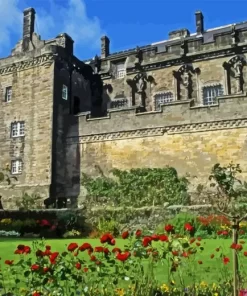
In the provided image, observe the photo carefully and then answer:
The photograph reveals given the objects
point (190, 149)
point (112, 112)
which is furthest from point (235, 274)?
point (112, 112)

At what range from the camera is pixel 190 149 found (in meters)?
26.8

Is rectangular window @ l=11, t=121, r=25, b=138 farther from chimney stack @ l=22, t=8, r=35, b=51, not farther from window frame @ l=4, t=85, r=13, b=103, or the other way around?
chimney stack @ l=22, t=8, r=35, b=51

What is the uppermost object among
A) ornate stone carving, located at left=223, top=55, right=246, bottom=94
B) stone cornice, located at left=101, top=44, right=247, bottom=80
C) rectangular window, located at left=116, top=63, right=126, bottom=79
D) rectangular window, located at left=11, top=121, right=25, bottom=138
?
rectangular window, located at left=116, top=63, right=126, bottom=79

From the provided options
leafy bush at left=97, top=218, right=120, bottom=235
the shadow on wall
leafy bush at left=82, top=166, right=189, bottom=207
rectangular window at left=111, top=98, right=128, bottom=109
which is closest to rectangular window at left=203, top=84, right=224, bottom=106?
rectangular window at left=111, top=98, right=128, bottom=109

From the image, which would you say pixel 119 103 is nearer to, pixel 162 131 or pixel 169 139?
pixel 162 131

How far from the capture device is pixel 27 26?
3447 centimetres

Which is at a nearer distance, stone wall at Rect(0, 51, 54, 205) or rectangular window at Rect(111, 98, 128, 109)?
stone wall at Rect(0, 51, 54, 205)

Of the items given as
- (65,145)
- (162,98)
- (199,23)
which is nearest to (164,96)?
(162,98)

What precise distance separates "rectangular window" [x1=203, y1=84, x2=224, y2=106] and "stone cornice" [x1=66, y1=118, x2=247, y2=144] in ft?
22.9

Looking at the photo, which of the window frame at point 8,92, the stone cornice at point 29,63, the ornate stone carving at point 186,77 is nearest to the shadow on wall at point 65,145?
the stone cornice at point 29,63

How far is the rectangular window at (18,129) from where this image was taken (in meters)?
31.2

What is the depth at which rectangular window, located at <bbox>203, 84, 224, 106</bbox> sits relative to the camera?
33.2m

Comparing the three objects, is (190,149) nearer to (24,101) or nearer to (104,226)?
(104,226)

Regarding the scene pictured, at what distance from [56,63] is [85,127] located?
17.3 ft
